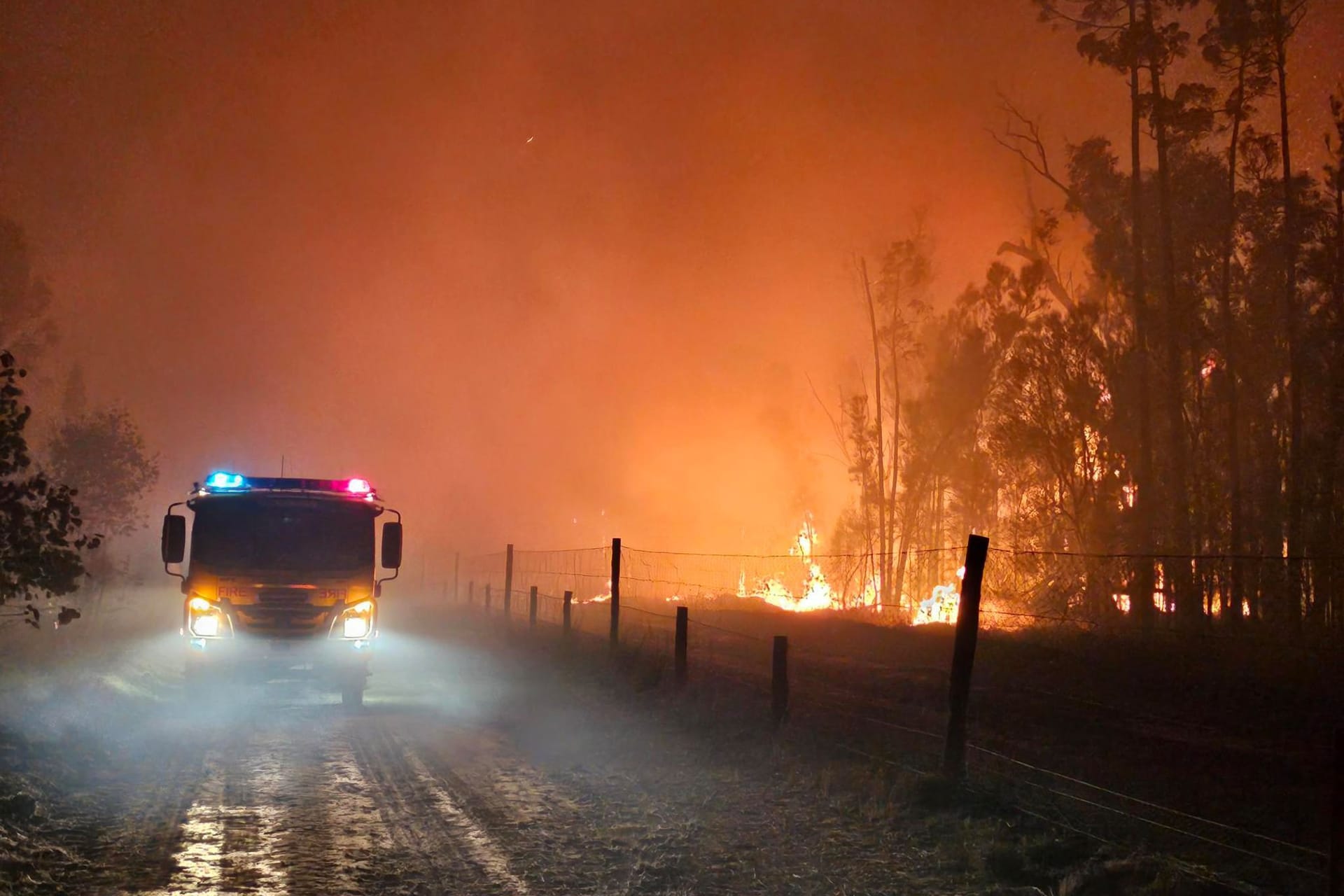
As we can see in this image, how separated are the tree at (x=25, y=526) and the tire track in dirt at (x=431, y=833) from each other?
3549 millimetres

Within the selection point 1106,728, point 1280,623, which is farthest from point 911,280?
point 1106,728

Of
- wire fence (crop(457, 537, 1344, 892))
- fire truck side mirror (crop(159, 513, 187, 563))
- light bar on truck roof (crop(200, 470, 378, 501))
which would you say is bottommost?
wire fence (crop(457, 537, 1344, 892))

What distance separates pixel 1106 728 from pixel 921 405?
40.5 meters

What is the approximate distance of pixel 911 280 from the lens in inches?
1965

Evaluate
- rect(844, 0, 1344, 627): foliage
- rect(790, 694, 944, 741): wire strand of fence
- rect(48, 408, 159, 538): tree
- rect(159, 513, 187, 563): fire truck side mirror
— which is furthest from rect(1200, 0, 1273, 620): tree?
rect(48, 408, 159, 538): tree

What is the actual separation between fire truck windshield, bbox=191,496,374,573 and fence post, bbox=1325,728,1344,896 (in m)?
12.0

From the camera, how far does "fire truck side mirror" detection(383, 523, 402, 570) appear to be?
Answer: 14.6 m

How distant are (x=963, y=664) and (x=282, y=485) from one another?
995 cm

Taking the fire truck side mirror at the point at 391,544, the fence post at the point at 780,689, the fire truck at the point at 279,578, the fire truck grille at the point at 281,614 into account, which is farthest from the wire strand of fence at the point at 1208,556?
the fire truck grille at the point at 281,614

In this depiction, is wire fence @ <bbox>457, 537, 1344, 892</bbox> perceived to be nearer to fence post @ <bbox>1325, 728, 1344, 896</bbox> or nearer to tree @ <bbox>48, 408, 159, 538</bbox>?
fence post @ <bbox>1325, 728, 1344, 896</bbox>

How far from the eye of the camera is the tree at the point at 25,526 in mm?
9766

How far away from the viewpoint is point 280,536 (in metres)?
14.1

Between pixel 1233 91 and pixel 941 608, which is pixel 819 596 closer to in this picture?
pixel 941 608

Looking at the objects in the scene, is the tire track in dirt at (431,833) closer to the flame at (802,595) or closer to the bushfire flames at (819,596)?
the bushfire flames at (819,596)
